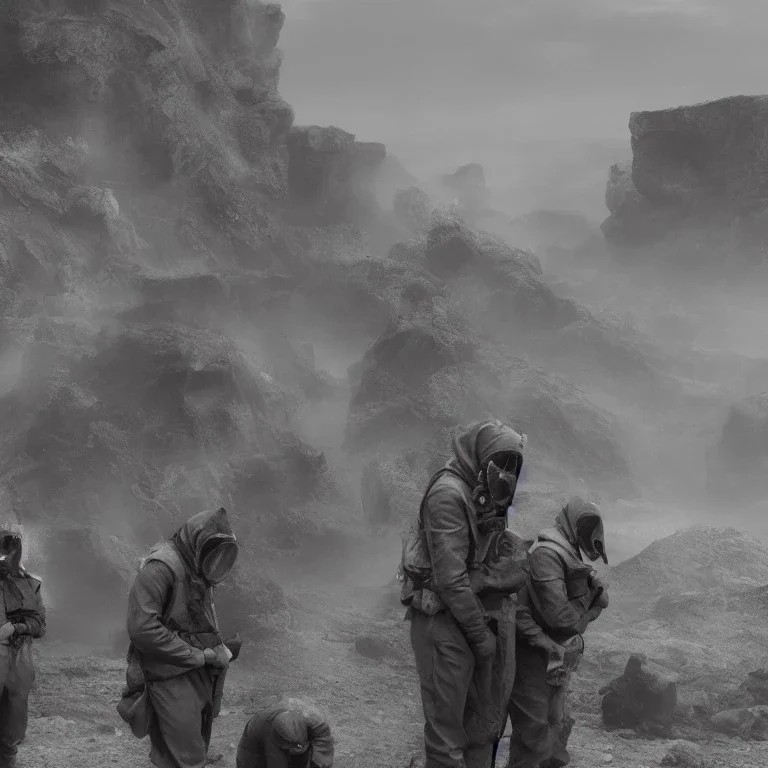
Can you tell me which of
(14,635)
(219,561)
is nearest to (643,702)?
(219,561)

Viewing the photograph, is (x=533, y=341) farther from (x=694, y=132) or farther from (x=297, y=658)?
(x=297, y=658)

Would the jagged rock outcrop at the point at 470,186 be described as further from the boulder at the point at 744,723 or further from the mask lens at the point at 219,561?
the mask lens at the point at 219,561

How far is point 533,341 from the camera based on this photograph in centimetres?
2502

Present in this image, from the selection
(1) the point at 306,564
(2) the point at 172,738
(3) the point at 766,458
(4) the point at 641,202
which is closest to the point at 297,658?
(1) the point at 306,564

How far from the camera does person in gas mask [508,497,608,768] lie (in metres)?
5.45

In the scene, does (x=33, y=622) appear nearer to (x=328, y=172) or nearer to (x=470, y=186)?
(x=328, y=172)

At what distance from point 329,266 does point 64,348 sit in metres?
9.79

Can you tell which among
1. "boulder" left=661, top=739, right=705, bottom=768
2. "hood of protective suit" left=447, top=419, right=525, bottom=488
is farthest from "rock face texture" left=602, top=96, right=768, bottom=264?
"hood of protective suit" left=447, top=419, right=525, bottom=488

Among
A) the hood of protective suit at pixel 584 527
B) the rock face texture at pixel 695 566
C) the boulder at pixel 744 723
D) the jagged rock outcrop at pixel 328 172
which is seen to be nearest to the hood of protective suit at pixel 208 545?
the hood of protective suit at pixel 584 527

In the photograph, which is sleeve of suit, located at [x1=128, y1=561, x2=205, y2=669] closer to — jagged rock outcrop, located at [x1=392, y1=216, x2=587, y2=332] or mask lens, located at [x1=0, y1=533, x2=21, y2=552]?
mask lens, located at [x1=0, y1=533, x2=21, y2=552]

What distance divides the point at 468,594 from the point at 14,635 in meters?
3.32

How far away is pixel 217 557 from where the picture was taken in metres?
4.61

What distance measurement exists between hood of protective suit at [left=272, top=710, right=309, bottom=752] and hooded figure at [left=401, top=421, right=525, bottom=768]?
802 mm

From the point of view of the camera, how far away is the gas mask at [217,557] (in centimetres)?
Result: 459
